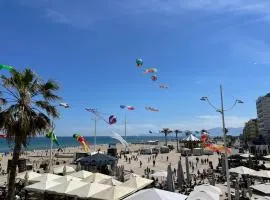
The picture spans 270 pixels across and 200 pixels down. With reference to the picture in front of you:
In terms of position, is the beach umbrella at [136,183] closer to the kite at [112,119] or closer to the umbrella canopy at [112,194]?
the umbrella canopy at [112,194]

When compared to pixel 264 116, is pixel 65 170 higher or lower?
lower

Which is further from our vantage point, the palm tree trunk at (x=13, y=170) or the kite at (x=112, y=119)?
the kite at (x=112, y=119)

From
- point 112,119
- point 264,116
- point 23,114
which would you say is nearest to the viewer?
point 23,114

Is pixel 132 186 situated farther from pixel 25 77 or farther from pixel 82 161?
pixel 82 161

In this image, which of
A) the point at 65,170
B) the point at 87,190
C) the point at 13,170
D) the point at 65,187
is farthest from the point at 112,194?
the point at 65,170

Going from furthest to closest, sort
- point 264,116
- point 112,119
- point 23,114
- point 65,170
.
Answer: point 264,116 → point 112,119 → point 65,170 → point 23,114

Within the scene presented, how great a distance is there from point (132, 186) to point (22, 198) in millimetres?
8603

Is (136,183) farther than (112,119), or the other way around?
(112,119)

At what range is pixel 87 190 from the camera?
1725 cm

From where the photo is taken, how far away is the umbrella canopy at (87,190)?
16969 millimetres

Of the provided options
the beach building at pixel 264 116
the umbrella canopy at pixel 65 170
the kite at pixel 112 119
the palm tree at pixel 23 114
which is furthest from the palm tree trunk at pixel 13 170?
the beach building at pixel 264 116

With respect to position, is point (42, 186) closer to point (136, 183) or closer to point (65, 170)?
point (136, 183)

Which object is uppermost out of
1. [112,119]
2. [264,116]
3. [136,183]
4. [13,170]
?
[264,116]

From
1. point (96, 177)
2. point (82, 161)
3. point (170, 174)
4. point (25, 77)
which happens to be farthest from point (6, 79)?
point (82, 161)
